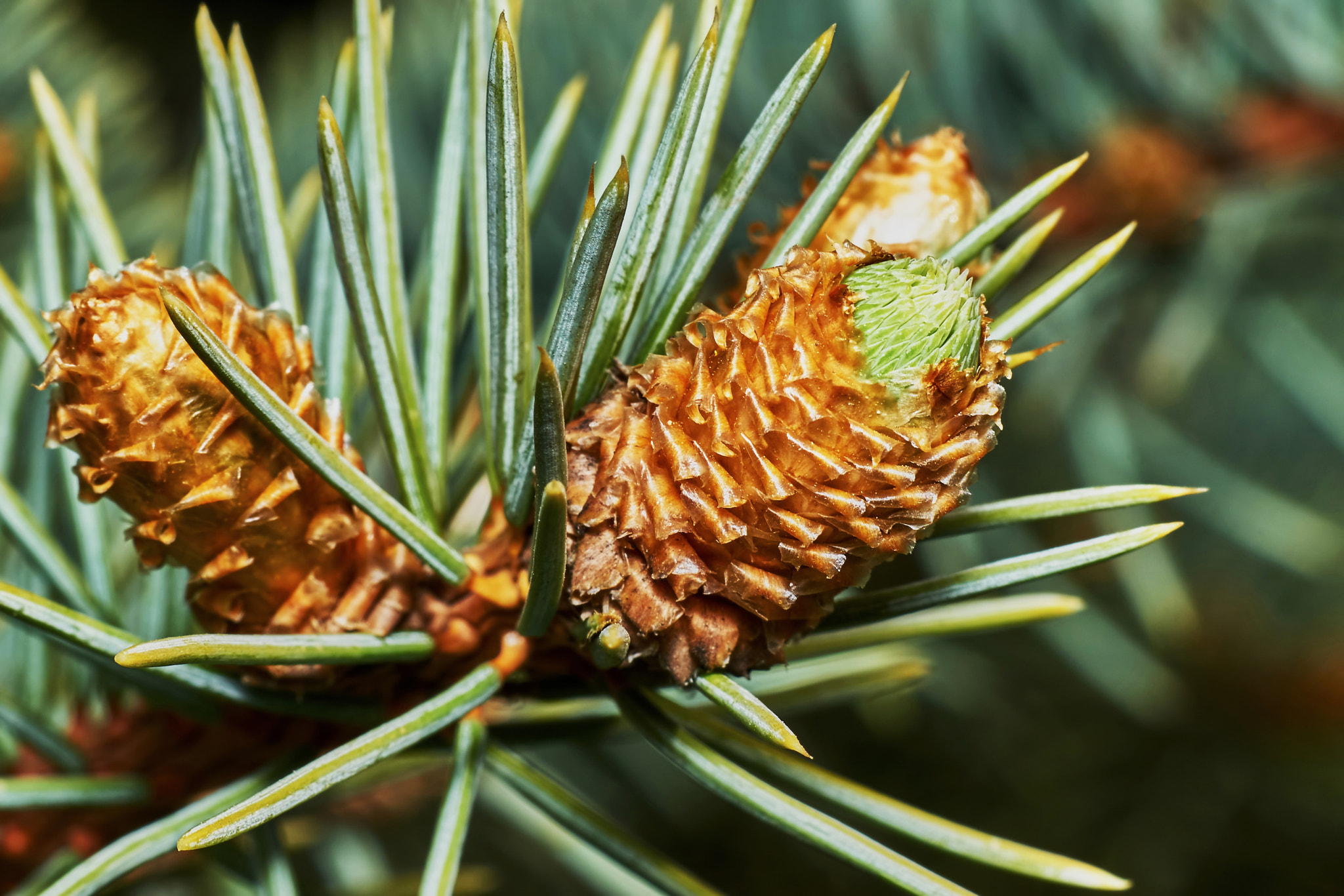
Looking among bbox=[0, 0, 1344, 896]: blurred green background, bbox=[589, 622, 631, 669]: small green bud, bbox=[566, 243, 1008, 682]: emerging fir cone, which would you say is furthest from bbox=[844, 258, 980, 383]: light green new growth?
bbox=[0, 0, 1344, 896]: blurred green background

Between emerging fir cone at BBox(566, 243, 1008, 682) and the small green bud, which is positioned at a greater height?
emerging fir cone at BBox(566, 243, 1008, 682)

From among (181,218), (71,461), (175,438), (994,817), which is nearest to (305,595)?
(175,438)

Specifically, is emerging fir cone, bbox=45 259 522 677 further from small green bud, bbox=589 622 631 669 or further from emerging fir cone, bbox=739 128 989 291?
emerging fir cone, bbox=739 128 989 291

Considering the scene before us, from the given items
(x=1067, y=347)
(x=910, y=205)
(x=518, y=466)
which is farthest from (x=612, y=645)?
(x=1067, y=347)

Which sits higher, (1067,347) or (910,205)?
(910,205)

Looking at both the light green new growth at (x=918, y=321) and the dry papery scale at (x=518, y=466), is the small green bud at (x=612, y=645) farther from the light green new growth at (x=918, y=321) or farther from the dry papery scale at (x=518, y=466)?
the light green new growth at (x=918, y=321)

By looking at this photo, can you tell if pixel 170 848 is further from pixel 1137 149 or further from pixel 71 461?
pixel 1137 149

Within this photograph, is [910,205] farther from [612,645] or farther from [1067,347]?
[1067,347]

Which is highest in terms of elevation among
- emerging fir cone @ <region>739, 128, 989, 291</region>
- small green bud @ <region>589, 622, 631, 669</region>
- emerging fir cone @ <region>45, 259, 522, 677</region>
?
emerging fir cone @ <region>739, 128, 989, 291</region>
